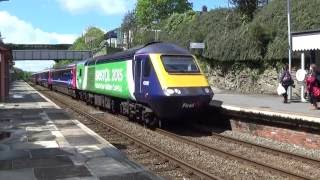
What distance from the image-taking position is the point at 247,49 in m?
33.0

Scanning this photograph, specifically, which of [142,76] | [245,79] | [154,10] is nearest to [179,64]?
[142,76]

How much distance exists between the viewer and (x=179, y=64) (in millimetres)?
17938

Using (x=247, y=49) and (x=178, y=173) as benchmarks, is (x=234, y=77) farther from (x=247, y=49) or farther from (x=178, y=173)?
(x=178, y=173)

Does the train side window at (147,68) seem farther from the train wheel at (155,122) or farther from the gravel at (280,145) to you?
the gravel at (280,145)

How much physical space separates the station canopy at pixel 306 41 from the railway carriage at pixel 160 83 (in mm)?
5565

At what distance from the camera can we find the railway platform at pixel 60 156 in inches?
407

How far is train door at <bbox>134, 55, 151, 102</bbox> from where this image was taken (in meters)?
17.9

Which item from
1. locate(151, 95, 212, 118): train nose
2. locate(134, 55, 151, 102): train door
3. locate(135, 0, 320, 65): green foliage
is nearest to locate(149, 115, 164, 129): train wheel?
locate(134, 55, 151, 102): train door

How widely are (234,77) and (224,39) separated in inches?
107

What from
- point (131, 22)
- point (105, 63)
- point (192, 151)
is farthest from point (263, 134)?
point (131, 22)

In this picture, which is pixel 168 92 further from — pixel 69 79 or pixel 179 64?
pixel 69 79

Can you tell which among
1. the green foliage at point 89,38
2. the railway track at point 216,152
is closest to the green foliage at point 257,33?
the railway track at point 216,152

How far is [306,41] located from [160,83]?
7.43m

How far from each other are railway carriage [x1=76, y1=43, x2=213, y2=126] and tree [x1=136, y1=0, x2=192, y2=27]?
7152 centimetres
